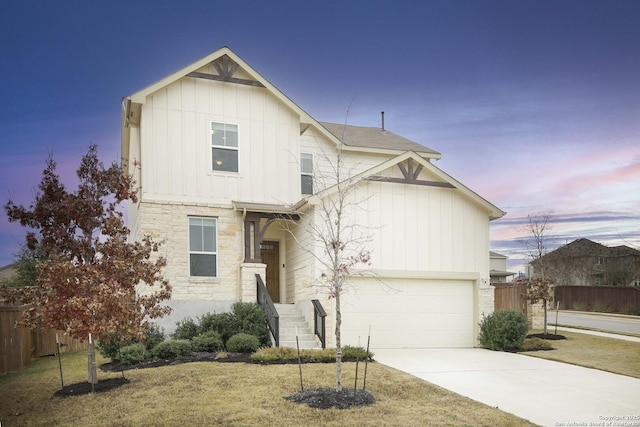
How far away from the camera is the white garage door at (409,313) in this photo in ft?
57.6

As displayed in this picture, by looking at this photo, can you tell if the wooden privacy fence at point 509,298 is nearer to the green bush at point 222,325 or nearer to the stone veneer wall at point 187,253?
the stone veneer wall at point 187,253

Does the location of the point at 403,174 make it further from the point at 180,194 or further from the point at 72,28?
the point at 72,28

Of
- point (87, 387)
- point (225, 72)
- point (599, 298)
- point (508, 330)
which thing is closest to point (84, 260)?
point (87, 387)

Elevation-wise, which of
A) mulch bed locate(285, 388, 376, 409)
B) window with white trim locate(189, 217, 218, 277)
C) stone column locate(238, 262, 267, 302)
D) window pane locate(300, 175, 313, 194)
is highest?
window pane locate(300, 175, 313, 194)

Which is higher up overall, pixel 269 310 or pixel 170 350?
pixel 269 310

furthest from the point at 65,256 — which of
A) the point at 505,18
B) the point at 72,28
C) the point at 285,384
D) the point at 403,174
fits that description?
the point at 505,18

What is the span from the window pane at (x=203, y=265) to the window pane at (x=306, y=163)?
4.79m

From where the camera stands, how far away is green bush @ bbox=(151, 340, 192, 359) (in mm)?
14430

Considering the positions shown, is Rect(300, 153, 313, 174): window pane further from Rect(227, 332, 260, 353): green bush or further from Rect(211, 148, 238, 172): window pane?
Rect(227, 332, 260, 353): green bush

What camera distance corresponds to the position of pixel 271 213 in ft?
59.9

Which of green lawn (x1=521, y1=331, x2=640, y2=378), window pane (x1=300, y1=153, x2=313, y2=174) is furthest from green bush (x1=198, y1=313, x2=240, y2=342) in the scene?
green lawn (x1=521, y1=331, x2=640, y2=378)

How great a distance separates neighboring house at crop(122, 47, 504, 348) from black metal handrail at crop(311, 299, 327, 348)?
354mm

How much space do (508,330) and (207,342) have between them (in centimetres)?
904

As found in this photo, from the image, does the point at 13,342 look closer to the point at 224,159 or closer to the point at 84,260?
the point at 84,260
